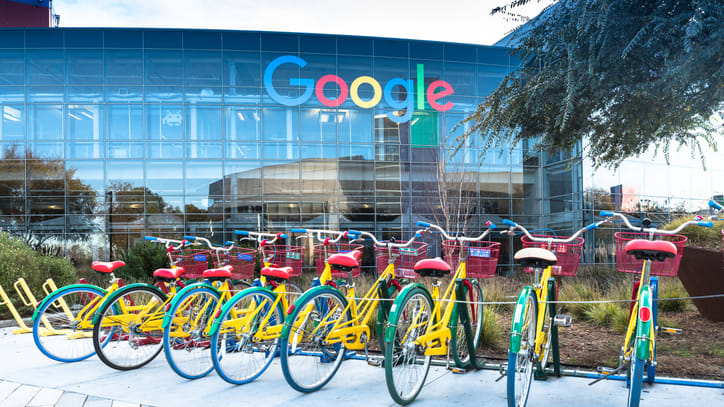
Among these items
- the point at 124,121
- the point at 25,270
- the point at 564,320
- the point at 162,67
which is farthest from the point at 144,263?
the point at 162,67

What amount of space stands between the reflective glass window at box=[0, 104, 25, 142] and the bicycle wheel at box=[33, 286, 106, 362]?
63.0 feet

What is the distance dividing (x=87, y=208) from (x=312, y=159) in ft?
31.5

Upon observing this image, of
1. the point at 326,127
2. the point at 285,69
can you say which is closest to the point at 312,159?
the point at 326,127

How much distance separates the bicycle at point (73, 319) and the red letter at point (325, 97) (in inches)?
672

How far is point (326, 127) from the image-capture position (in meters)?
22.7

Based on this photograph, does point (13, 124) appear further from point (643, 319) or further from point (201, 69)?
point (643, 319)

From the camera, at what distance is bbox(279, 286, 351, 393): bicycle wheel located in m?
4.41

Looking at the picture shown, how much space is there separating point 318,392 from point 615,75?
4.40 meters

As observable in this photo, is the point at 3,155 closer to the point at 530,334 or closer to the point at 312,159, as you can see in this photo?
the point at 312,159

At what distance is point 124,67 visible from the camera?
22266 millimetres

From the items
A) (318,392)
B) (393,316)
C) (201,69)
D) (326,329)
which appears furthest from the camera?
(201,69)

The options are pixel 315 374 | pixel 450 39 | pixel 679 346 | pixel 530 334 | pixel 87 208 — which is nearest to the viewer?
pixel 530 334

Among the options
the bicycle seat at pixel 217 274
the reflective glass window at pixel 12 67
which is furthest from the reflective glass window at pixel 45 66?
the bicycle seat at pixel 217 274

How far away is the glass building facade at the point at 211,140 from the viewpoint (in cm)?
2200
